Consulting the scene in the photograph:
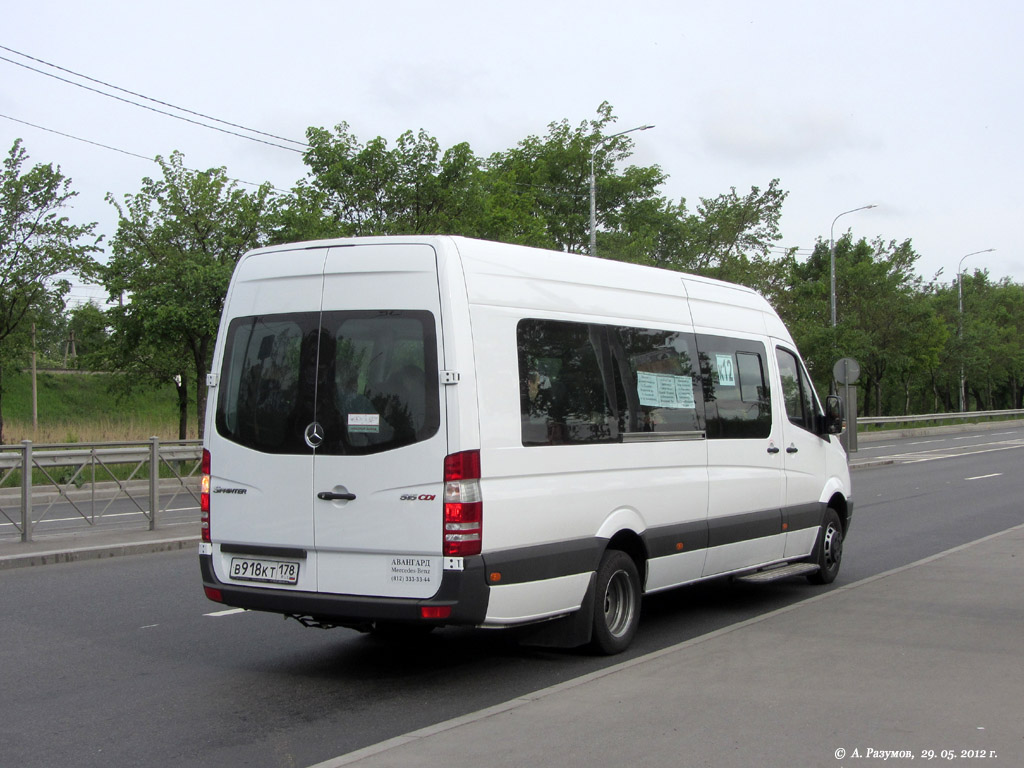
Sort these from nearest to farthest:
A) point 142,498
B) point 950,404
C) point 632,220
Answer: point 142,498 → point 632,220 → point 950,404

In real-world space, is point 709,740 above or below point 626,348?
below

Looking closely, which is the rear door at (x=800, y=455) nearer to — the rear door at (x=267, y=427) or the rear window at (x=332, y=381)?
the rear window at (x=332, y=381)

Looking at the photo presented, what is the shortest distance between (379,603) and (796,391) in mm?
5023

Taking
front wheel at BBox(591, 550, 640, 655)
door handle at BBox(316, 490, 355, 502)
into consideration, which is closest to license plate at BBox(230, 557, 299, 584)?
door handle at BBox(316, 490, 355, 502)

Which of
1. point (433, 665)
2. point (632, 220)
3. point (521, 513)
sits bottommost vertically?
point (433, 665)

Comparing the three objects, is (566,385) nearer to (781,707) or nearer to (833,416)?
(781,707)

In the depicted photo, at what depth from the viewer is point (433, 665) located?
696 cm

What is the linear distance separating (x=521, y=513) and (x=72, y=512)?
9566 millimetres

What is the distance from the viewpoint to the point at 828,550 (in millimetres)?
10062

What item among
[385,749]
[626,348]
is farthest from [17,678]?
[626,348]

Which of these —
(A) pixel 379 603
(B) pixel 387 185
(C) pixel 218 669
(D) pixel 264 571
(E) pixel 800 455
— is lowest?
(C) pixel 218 669

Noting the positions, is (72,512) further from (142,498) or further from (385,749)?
(385,749)

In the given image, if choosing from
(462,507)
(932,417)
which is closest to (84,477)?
(462,507)

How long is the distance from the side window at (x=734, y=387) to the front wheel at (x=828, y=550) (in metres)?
1.56
